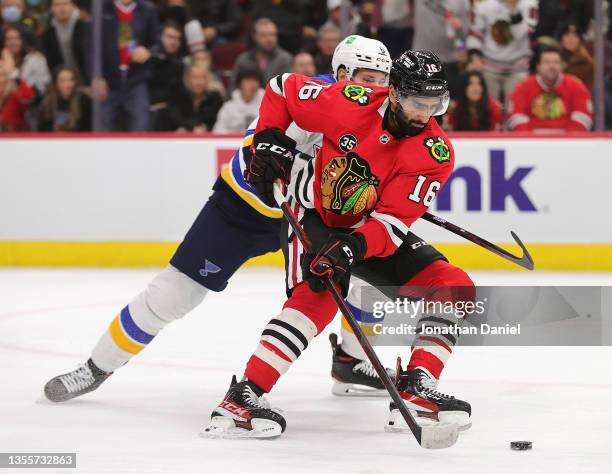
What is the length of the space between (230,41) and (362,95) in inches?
195

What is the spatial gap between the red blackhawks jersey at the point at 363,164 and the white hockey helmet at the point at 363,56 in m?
0.33

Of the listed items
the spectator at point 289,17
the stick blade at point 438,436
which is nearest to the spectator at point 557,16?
the spectator at point 289,17

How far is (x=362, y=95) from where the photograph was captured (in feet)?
12.2

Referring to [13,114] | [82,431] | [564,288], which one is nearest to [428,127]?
[82,431]

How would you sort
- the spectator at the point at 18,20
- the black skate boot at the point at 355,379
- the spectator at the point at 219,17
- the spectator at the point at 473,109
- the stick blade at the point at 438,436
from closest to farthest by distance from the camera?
the stick blade at the point at 438,436 → the black skate boot at the point at 355,379 → the spectator at the point at 473,109 → the spectator at the point at 18,20 → the spectator at the point at 219,17

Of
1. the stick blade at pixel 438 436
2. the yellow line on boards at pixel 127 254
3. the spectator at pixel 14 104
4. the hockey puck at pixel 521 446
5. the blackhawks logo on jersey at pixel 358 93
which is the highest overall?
the blackhawks logo on jersey at pixel 358 93

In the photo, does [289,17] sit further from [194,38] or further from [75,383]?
[75,383]

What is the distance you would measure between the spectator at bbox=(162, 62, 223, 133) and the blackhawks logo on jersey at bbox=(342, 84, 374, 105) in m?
4.25

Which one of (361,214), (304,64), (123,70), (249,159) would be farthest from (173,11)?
(361,214)

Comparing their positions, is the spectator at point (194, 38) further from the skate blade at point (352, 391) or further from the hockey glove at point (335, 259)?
the hockey glove at point (335, 259)

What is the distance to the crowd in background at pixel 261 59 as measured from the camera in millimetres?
7637

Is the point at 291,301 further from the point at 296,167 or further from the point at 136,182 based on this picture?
the point at 136,182

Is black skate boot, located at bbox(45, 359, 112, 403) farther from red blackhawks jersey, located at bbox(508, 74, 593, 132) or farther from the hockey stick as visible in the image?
red blackhawks jersey, located at bbox(508, 74, 593, 132)

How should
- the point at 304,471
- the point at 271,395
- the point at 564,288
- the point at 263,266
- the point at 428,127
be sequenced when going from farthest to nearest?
1. the point at 263,266
2. the point at 564,288
3. the point at 271,395
4. the point at 428,127
5. the point at 304,471
